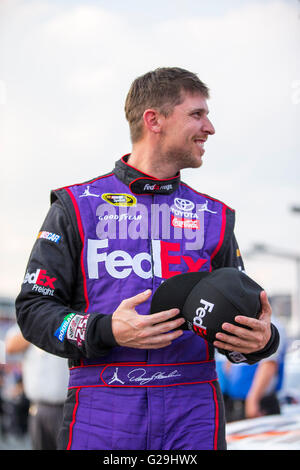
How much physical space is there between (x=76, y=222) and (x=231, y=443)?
1.47 meters

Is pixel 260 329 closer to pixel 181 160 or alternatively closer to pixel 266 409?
pixel 181 160

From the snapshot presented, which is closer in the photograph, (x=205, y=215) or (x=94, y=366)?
(x=94, y=366)

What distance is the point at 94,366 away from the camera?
2.09m

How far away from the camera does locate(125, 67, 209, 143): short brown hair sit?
2.44 m

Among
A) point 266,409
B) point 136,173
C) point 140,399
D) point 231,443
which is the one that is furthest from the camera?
point 266,409

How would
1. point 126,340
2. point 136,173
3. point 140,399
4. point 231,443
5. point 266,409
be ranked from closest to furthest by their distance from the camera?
point 126,340 < point 140,399 < point 136,173 < point 231,443 < point 266,409

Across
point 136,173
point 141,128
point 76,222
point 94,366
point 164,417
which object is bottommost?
point 164,417

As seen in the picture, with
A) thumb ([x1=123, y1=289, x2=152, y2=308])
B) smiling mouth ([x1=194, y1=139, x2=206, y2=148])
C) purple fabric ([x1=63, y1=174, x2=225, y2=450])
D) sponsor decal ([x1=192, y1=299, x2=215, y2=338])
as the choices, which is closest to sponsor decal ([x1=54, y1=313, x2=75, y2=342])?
purple fabric ([x1=63, y1=174, x2=225, y2=450])

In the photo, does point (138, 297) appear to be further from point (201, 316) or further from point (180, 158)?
point (180, 158)

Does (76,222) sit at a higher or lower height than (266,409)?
higher

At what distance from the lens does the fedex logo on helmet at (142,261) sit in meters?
2.15

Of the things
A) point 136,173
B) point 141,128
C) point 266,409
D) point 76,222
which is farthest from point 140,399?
point 266,409

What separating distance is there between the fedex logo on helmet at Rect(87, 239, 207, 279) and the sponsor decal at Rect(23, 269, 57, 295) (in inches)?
5.3

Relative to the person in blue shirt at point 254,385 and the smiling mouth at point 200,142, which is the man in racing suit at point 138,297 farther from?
the person in blue shirt at point 254,385
